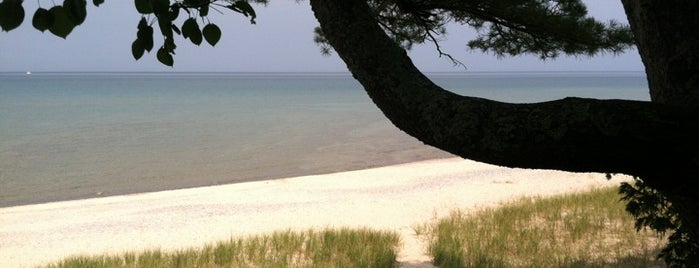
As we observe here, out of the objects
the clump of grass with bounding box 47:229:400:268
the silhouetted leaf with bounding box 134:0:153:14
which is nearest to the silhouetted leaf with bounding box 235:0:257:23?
the silhouetted leaf with bounding box 134:0:153:14

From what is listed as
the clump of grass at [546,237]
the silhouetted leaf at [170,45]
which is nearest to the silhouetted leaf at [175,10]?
the silhouetted leaf at [170,45]

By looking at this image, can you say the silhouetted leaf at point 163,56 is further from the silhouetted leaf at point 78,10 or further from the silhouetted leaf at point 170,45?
the silhouetted leaf at point 78,10

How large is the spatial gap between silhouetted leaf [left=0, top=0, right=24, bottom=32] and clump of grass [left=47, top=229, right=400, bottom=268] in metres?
4.17

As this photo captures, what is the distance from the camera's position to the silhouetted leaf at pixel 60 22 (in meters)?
1.03

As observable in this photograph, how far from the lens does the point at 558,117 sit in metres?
1.69

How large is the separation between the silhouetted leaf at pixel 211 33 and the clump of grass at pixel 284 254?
3788mm

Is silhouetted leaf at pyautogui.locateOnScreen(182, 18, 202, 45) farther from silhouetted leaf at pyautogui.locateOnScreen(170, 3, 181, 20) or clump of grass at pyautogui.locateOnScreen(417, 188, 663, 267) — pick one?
clump of grass at pyautogui.locateOnScreen(417, 188, 663, 267)

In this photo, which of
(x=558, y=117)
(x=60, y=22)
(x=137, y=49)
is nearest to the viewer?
(x=60, y=22)

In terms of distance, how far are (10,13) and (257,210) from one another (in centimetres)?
829

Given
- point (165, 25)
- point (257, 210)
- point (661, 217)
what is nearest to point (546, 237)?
point (661, 217)

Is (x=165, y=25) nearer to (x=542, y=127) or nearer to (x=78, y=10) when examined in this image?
(x=78, y=10)

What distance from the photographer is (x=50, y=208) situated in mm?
10273

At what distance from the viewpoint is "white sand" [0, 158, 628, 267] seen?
7234mm

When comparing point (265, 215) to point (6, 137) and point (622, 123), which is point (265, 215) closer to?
point (622, 123)
